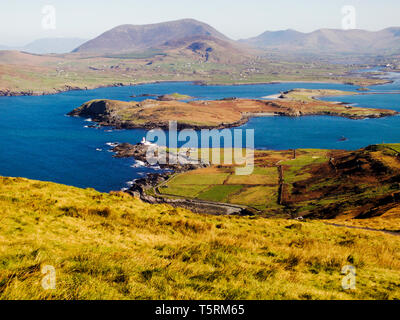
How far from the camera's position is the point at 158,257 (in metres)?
12.9

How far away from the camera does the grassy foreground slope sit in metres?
9.64

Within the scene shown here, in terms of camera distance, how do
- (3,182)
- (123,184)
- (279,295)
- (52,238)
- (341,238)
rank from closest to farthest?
1. (279,295)
2. (52,238)
3. (341,238)
4. (3,182)
5. (123,184)

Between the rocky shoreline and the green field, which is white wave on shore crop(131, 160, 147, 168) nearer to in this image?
the rocky shoreline

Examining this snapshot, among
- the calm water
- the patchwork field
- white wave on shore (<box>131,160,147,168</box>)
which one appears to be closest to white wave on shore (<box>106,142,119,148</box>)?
the calm water

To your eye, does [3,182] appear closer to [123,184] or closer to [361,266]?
[361,266]

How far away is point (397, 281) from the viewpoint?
487 inches

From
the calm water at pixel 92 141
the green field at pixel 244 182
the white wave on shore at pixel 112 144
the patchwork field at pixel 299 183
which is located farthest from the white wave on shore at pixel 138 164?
the white wave on shore at pixel 112 144

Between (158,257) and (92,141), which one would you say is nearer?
(158,257)

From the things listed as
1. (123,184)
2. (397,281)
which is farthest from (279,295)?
(123,184)

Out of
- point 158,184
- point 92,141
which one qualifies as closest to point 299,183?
point 158,184

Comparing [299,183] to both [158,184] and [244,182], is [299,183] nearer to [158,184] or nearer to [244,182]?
[244,182]

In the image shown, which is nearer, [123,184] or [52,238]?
[52,238]

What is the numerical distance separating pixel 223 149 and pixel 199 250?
119552mm
